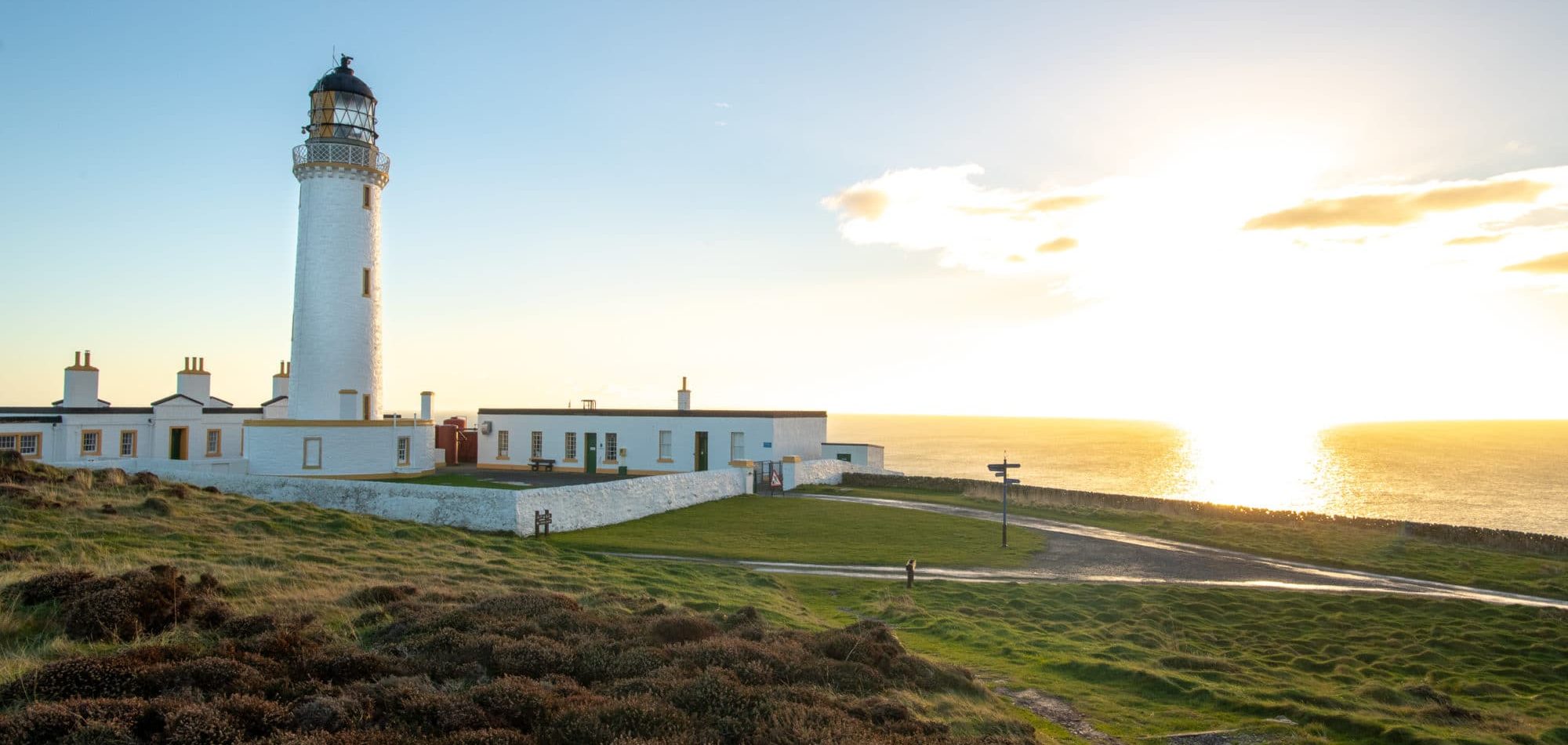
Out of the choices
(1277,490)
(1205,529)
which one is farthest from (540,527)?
(1277,490)

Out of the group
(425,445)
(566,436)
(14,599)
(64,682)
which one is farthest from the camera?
(566,436)

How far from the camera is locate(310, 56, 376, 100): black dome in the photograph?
35156 millimetres

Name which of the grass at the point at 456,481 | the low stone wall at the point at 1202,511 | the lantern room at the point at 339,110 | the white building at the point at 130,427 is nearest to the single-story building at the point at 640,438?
the grass at the point at 456,481

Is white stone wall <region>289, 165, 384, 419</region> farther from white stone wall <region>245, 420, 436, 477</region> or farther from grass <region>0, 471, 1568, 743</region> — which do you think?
grass <region>0, 471, 1568, 743</region>

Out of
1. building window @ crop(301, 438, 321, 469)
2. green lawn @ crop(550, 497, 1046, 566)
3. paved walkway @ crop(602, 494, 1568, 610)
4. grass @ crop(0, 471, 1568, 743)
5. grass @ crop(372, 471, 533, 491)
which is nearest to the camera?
grass @ crop(0, 471, 1568, 743)

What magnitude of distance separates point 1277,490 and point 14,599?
315 ft

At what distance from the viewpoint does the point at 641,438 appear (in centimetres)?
3944

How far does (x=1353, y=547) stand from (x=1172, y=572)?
338 inches

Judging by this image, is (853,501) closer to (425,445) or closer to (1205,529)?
(1205,529)

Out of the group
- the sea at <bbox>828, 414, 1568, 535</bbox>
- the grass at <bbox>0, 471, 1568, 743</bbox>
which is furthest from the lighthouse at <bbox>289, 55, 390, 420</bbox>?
the sea at <bbox>828, 414, 1568, 535</bbox>

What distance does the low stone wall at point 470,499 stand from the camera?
23.8 metres

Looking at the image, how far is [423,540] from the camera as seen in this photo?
20.5 m

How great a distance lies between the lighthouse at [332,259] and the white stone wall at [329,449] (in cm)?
89

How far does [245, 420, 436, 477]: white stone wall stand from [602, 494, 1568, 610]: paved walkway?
19.2 meters
